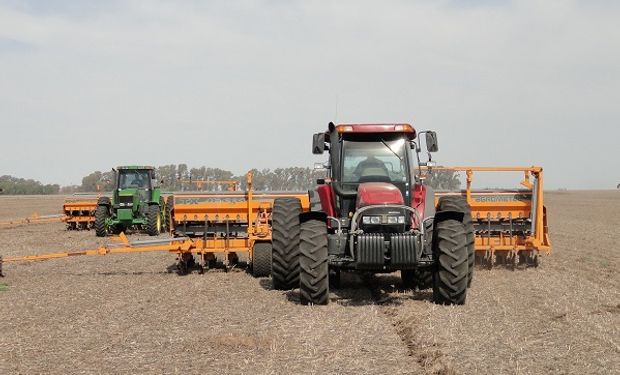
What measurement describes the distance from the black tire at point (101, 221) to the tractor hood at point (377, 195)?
13.4 meters

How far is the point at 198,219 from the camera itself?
1176cm

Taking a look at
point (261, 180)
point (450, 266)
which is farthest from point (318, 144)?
point (261, 180)

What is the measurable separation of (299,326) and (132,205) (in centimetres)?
1492

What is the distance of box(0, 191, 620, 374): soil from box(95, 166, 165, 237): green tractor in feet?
28.6

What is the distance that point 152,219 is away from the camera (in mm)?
19766

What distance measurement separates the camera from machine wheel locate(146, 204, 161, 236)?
19766 mm

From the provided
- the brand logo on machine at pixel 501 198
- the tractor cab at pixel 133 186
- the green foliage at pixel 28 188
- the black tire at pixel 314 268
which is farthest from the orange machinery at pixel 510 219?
the green foliage at pixel 28 188

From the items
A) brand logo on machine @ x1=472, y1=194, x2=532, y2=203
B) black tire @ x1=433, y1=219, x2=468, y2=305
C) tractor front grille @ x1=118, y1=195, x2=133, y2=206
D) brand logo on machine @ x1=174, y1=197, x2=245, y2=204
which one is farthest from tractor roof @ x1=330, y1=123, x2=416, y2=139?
tractor front grille @ x1=118, y1=195, x2=133, y2=206

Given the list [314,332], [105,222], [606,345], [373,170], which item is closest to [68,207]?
[105,222]

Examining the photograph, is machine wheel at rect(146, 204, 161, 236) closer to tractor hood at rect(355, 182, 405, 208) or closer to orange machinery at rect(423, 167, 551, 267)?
orange machinery at rect(423, 167, 551, 267)

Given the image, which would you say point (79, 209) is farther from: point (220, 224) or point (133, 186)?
point (220, 224)

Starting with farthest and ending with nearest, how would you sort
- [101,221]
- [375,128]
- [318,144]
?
[101,221] < [375,128] < [318,144]

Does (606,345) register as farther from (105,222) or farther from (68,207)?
(68,207)

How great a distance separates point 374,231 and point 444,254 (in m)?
0.93
